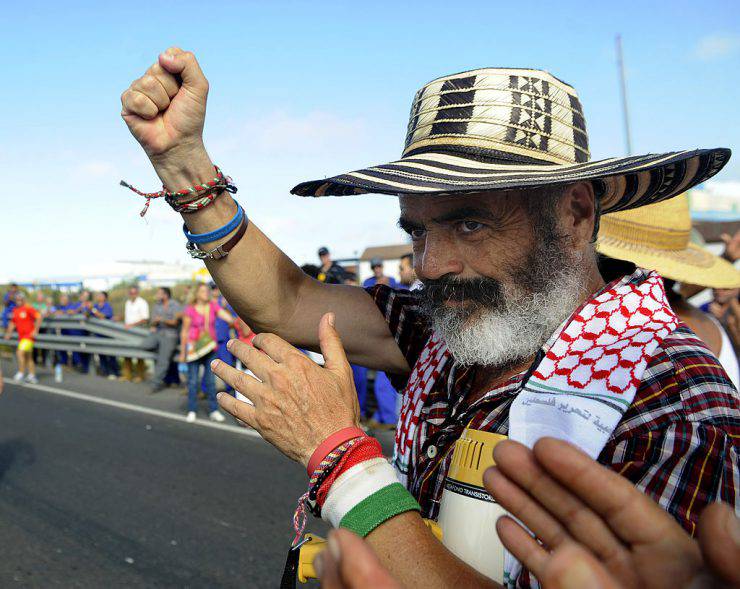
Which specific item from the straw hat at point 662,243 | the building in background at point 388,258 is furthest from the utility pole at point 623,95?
the straw hat at point 662,243

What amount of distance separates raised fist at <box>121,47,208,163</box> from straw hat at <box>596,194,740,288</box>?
1.54m

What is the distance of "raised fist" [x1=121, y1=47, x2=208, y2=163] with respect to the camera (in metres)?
1.59

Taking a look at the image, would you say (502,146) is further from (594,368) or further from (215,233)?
(215,233)

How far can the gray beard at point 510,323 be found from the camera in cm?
161

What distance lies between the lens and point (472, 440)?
1.41 metres

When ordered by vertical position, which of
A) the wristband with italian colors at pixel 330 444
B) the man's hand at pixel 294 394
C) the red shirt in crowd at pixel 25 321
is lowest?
the red shirt in crowd at pixel 25 321

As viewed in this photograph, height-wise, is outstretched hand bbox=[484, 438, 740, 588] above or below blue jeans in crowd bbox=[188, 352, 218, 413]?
above

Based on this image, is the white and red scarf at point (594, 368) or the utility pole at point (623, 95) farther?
the utility pole at point (623, 95)

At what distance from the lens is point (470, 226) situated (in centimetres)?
167

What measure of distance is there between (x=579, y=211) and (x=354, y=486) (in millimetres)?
962

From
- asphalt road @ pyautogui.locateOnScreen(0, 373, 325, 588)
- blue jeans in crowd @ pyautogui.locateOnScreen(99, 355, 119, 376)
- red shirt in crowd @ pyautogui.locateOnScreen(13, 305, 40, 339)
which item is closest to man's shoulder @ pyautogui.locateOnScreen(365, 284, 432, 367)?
asphalt road @ pyautogui.locateOnScreen(0, 373, 325, 588)

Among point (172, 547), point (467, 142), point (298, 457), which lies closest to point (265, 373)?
point (298, 457)

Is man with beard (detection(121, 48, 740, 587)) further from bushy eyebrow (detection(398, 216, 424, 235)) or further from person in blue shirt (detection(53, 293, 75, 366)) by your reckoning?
person in blue shirt (detection(53, 293, 75, 366))

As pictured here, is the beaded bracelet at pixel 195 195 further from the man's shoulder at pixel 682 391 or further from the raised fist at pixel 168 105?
the man's shoulder at pixel 682 391
